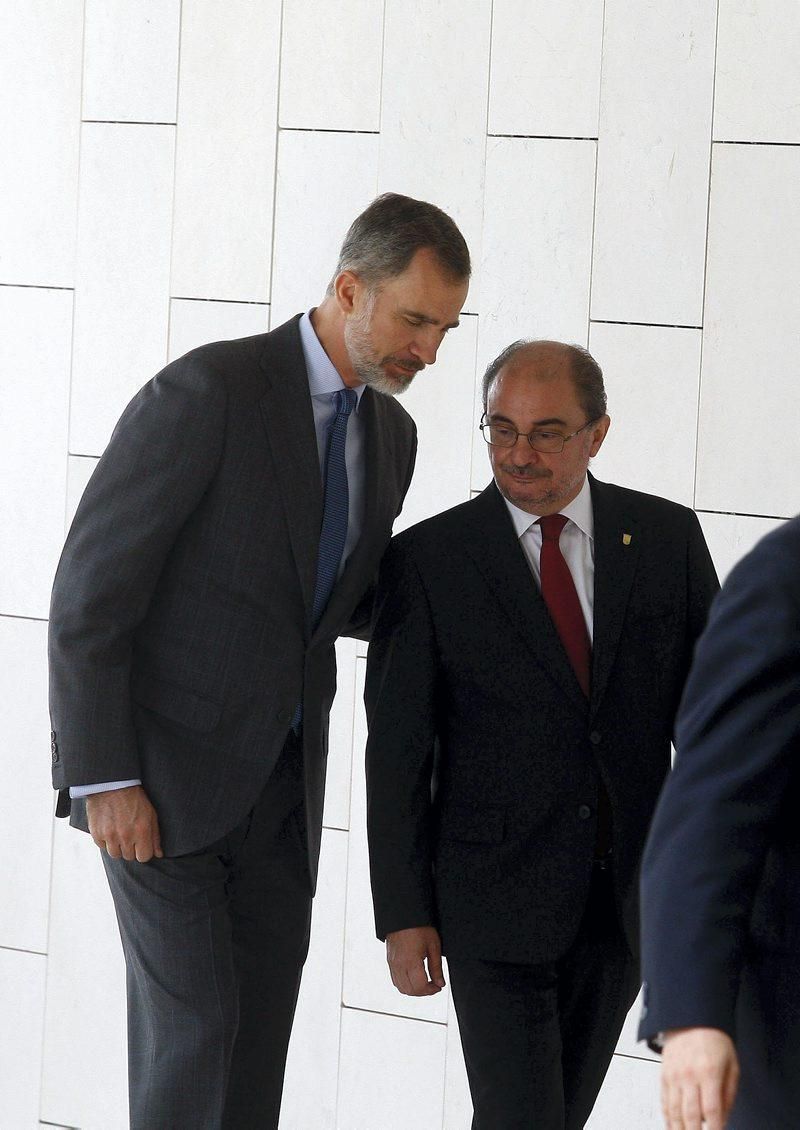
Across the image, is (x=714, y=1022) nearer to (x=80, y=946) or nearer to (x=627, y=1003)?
(x=627, y=1003)

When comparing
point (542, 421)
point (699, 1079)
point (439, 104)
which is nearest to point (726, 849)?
point (699, 1079)

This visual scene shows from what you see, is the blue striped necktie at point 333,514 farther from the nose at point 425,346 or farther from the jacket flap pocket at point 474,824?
the jacket flap pocket at point 474,824

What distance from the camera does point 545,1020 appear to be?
217 centimetres

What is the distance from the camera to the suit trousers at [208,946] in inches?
90.3

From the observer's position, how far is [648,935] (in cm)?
142

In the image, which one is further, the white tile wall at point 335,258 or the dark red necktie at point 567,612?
the white tile wall at point 335,258

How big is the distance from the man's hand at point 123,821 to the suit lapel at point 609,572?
2.39ft

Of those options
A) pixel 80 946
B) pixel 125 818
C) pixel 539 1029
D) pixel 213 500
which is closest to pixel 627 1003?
pixel 539 1029

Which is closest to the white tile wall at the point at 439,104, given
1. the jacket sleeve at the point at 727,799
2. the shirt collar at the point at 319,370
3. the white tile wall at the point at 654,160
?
the white tile wall at the point at 654,160

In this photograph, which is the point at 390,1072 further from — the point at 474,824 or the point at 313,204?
the point at 313,204

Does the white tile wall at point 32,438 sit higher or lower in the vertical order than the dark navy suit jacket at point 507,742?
higher

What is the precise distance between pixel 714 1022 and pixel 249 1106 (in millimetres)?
1431

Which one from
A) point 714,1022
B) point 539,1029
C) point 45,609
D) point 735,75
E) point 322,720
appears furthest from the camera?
point 45,609

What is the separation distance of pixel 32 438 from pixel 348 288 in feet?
5.10
